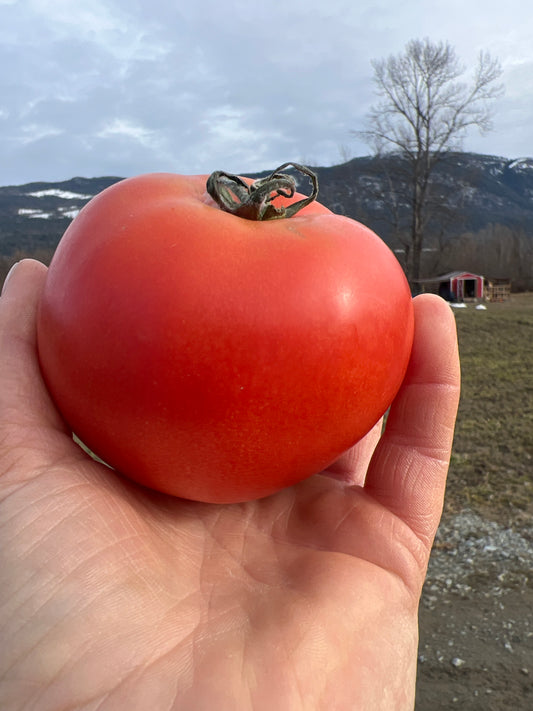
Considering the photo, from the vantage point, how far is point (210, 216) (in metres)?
1.48

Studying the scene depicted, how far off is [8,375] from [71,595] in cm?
62

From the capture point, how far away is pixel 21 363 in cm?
172

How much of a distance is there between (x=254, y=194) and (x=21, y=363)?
810 mm

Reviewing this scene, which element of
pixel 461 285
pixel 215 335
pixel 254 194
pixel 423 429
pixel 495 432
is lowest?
pixel 461 285

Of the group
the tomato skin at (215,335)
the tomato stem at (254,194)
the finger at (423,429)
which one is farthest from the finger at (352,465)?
the tomato stem at (254,194)

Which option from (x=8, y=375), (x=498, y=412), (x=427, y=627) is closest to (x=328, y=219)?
(x=8, y=375)

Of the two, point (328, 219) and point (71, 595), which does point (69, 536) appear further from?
point (328, 219)

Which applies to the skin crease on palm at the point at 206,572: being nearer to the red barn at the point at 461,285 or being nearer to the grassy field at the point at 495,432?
the grassy field at the point at 495,432

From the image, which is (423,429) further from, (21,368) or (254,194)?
(21,368)

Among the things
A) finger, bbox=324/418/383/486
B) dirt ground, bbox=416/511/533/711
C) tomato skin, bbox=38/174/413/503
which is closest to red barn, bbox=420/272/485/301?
dirt ground, bbox=416/511/533/711

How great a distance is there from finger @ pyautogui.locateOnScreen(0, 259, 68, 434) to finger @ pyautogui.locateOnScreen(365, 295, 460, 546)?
3.62ft

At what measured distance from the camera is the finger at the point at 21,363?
1.67 m

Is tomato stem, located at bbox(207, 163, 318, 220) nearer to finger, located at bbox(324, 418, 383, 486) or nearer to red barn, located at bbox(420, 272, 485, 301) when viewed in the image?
finger, located at bbox(324, 418, 383, 486)

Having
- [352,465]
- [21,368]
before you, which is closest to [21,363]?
[21,368]
